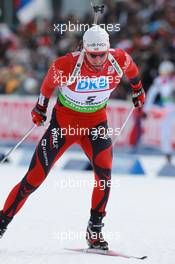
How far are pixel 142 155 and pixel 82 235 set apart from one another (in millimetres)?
8227

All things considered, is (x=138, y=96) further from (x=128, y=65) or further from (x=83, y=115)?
(x=83, y=115)

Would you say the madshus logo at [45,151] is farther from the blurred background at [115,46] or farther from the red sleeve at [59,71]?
the blurred background at [115,46]

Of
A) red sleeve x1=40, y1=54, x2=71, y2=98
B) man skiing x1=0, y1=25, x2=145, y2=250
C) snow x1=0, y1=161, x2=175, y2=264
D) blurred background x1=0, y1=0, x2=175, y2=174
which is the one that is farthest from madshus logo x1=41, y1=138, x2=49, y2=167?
blurred background x1=0, y1=0, x2=175, y2=174

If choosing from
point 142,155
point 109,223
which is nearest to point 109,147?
point 109,223

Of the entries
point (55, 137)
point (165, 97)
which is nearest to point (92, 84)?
point (55, 137)

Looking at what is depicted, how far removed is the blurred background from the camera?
52.7 feet

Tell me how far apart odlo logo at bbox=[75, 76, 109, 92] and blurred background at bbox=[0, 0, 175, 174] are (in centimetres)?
745

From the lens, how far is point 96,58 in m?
6.91

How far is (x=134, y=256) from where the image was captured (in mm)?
6930

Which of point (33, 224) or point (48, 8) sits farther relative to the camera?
point (48, 8)

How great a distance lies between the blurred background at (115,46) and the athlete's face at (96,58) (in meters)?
7.61

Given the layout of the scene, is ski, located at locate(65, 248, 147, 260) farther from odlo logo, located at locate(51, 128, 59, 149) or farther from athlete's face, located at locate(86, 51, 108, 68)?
athlete's face, located at locate(86, 51, 108, 68)

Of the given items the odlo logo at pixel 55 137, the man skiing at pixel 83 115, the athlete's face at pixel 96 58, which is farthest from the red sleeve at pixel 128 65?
the odlo logo at pixel 55 137

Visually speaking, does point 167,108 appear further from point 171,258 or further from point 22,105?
point 171,258
